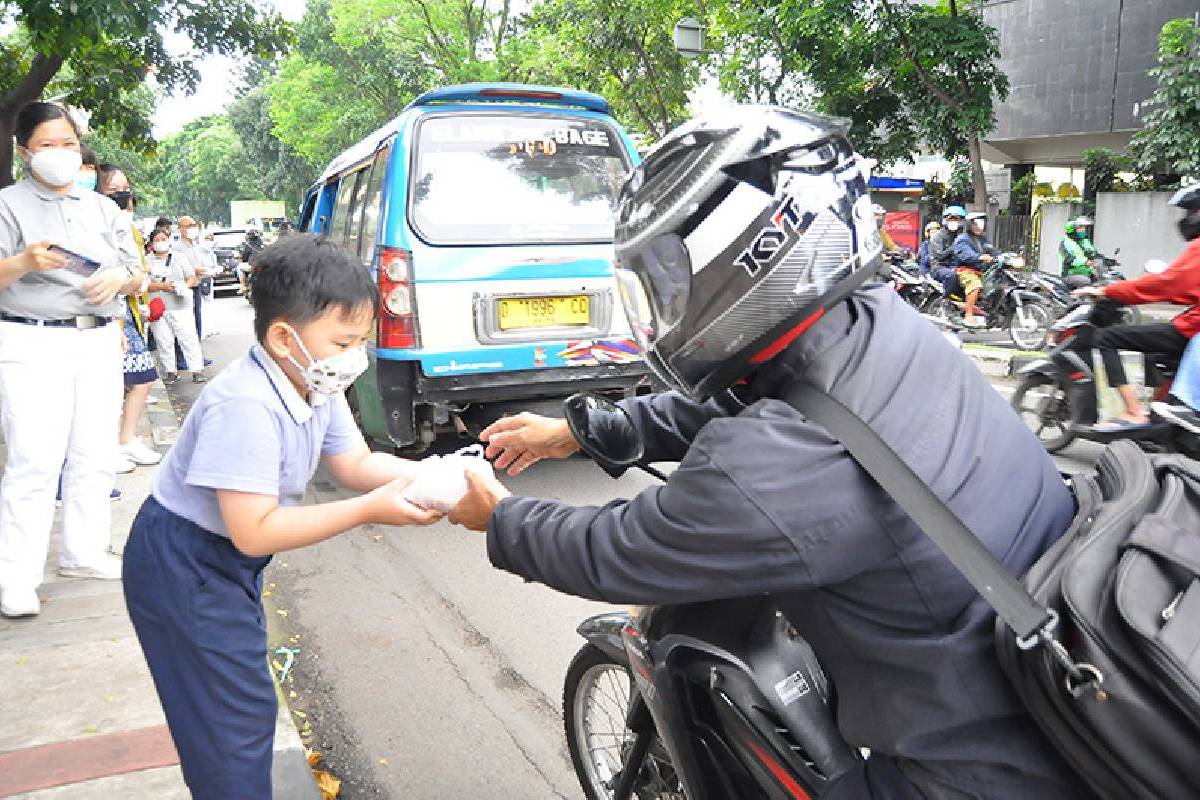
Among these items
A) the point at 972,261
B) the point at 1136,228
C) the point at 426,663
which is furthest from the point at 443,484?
the point at 1136,228

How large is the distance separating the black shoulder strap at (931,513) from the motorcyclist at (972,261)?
11313 millimetres

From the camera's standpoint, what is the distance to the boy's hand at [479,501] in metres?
1.69

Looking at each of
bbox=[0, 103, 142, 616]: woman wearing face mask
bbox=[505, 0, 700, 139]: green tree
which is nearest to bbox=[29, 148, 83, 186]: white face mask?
bbox=[0, 103, 142, 616]: woman wearing face mask

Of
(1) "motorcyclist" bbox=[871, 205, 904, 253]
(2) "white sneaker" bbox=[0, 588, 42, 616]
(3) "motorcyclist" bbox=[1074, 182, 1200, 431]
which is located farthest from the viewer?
(3) "motorcyclist" bbox=[1074, 182, 1200, 431]

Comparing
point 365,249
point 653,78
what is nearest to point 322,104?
point 653,78

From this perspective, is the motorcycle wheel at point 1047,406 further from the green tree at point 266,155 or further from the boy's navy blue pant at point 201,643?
the green tree at point 266,155

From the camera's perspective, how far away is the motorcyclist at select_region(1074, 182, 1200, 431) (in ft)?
16.5

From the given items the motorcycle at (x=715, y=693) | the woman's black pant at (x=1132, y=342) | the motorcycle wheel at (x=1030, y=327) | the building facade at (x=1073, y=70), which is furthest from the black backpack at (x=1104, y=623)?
the building facade at (x=1073, y=70)

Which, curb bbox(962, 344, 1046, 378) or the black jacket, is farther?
curb bbox(962, 344, 1046, 378)

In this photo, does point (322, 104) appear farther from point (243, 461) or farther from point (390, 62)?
point (243, 461)

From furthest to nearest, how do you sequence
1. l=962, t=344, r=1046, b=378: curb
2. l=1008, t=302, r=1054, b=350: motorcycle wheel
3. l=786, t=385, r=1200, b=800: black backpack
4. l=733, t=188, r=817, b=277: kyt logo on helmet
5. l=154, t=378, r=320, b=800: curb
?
l=1008, t=302, r=1054, b=350: motorcycle wheel, l=962, t=344, r=1046, b=378: curb, l=154, t=378, r=320, b=800: curb, l=733, t=188, r=817, b=277: kyt logo on helmet, l=786, t=385, r=1200, b=800: black backpack

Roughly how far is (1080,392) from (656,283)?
527cm

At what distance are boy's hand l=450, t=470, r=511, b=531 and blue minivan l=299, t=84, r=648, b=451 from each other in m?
3.23

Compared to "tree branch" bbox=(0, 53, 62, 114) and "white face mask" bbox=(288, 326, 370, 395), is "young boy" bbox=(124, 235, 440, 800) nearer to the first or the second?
"white face mask" bbox=(288, 326, 370, 395)
